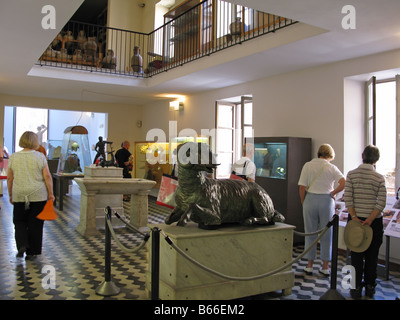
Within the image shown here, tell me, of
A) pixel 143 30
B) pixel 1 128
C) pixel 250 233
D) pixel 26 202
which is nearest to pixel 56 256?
pixel 26 202

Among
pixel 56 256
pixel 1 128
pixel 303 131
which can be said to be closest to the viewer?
pixel 56 256

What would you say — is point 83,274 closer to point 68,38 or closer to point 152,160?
point 152,160

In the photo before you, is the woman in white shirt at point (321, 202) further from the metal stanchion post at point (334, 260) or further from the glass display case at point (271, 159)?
the glass display case at point (271, 159)

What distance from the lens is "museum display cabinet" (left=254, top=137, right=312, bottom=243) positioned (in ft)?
22.4

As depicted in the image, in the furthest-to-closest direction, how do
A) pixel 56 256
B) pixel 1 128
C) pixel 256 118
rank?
pixel 1 128 < pixel 256 118 < pixel 56 256

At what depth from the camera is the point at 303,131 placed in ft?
25.3

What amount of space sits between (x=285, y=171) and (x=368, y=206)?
269 centimetres

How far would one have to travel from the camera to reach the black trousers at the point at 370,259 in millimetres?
4273

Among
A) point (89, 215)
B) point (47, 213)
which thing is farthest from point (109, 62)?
point (47, 213)

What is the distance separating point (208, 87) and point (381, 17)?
238 inches

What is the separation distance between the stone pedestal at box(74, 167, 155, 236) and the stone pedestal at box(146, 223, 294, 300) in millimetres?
3267

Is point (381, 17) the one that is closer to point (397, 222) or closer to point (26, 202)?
point (397, 222)

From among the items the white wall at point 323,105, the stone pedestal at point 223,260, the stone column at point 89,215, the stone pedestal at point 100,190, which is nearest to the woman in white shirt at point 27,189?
the stone pedestal at point 100,190

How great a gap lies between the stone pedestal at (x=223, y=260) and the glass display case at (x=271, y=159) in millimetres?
2914
